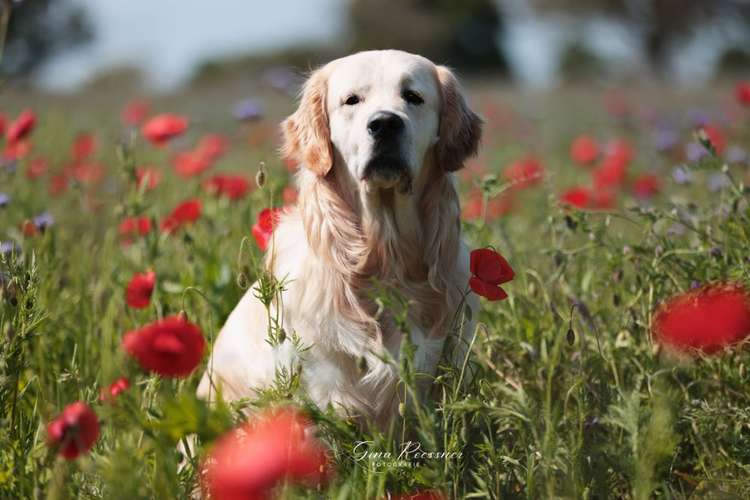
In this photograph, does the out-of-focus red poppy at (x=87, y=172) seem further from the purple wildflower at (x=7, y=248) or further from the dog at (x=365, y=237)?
the dog at (x=365, y=237)

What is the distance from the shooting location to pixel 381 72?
2.76 metres

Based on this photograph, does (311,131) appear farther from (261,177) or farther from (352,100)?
(261,177)

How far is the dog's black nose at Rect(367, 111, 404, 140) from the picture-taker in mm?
2619

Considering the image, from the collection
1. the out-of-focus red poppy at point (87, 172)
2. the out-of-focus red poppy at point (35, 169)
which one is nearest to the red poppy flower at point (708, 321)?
the out-of-focus red poppy at point (35, 169)

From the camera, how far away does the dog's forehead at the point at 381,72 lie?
276cm

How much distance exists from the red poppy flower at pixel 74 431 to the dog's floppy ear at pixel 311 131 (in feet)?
4.59

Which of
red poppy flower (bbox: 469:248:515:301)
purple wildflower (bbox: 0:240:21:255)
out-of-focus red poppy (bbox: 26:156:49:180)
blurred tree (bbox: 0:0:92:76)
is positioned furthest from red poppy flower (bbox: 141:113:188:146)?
blurred tree (bbox: 0:0:92:76)

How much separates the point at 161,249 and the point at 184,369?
2.15 metres

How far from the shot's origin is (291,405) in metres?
1.83

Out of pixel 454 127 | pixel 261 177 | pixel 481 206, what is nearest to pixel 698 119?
pixel 481 206

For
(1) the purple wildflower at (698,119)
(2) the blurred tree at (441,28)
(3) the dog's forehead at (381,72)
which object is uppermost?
(3) the dog's forehead at (381,72)

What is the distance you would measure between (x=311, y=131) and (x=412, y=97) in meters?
0.37

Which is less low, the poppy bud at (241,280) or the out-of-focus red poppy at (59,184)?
the poppy bud at (241,280)

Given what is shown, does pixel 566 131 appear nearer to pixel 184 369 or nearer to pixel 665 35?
pixel 184 369
